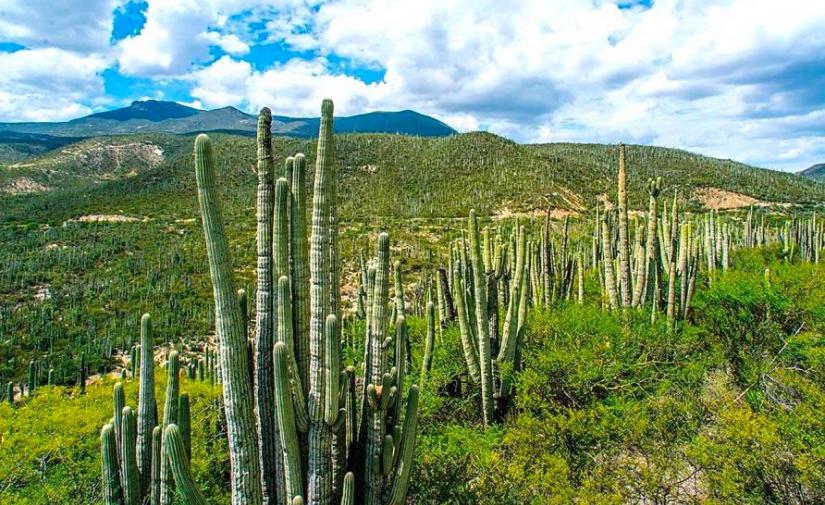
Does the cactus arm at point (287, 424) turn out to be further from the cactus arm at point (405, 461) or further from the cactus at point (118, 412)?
the cactus at point (118, 412)

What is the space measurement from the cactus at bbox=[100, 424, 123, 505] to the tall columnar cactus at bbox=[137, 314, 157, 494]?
0.85 ft

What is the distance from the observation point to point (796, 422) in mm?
8062

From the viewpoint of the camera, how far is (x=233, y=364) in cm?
441

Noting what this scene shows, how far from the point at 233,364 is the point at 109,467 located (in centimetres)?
225

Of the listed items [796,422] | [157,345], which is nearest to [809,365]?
Result: [796,422]

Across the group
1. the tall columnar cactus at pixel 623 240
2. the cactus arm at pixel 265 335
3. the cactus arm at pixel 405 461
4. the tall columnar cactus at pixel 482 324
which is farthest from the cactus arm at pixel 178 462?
the tall columnar cactus at pixel 623 240

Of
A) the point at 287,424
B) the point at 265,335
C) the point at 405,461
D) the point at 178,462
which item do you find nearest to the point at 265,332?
the point at 265,335

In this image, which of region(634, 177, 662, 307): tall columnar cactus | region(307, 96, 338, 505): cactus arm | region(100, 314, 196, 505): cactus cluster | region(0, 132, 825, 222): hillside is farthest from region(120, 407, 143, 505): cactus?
region(0, 132, 825, 222): hillside

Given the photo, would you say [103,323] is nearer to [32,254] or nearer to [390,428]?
[32,254]

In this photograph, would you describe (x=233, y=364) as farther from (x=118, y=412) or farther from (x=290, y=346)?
(x=118, y=412)

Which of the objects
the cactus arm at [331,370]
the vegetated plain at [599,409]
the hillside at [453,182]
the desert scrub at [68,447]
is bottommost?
the desert scrub at [68,447]

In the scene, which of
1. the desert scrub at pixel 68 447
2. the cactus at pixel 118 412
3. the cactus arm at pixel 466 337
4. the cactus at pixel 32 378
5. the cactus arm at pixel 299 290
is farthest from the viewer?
the cactus at pixel 32 378

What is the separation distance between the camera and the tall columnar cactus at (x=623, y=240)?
39.4ft

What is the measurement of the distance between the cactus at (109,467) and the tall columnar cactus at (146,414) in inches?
10.2
